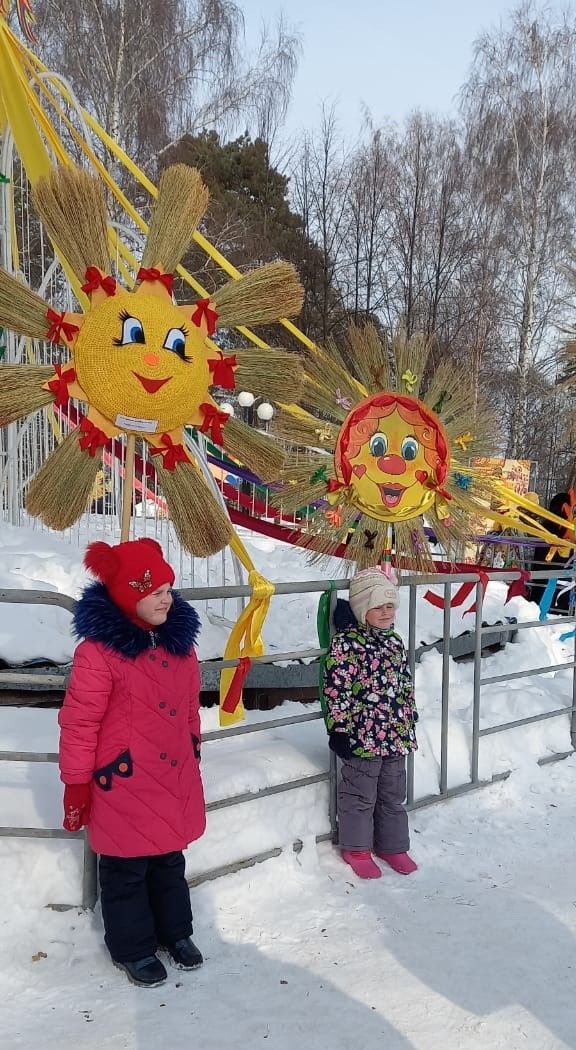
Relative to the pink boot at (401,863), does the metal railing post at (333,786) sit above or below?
above

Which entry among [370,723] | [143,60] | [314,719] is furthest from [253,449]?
[143,60]

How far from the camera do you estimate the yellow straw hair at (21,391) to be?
2090 mm

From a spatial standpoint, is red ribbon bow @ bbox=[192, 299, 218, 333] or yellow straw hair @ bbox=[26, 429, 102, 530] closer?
yellow straw hair @ bbox=[26, 429, 102, 530]

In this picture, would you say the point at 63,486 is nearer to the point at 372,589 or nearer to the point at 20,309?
the point at 20,309

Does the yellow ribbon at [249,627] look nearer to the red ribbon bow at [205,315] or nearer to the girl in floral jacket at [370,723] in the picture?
the girl in floral jacket at [370,723]

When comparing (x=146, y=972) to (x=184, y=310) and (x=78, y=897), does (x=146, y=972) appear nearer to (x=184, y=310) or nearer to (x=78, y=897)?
(x=78, y=897)

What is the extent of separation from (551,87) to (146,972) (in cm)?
1648

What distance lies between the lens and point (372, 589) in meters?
2.75

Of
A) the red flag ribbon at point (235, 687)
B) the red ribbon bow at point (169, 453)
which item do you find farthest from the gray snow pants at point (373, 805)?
the red ribbon bow at point (169, 453)

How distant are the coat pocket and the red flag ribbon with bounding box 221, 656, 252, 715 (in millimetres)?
593

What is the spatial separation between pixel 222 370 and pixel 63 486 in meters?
0.58

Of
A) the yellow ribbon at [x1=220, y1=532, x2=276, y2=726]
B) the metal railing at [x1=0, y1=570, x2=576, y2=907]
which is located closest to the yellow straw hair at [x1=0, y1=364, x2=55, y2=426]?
the metal railing at [x1=0, y1=570, x2=576, y2=907]

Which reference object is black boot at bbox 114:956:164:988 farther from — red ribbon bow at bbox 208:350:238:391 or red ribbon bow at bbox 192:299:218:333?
red ribbon bow at bbox 192:299:218:333

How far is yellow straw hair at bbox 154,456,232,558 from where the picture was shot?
2.33 m
